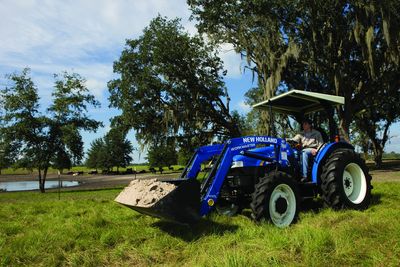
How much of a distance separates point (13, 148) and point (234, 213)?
834 inches

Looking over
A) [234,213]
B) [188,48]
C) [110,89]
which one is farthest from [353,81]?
Result: [234,213]

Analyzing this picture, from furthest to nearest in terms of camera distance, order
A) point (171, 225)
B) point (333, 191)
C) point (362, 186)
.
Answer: point (362, 186) → point (333, 191) → point (171, 225)

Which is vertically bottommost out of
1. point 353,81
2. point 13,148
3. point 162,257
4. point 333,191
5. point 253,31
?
point 162,257

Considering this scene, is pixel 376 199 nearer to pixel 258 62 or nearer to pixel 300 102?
pixel 300 102

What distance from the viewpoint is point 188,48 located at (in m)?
26.3

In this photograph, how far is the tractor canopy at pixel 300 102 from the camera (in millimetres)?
8266

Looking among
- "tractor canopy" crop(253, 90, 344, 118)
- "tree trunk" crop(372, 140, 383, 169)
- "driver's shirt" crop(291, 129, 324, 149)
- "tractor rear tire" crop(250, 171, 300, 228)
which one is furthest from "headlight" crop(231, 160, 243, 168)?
"tree trunk" crop(372, 140, 383, 169)

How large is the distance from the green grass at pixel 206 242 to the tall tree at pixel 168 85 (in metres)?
19.3

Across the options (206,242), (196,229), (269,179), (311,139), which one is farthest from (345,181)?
(206,242)

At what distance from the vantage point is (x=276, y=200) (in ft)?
22.5

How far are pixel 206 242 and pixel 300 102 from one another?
4.40 metres

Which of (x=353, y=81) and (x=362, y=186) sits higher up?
(x=353, y=81)

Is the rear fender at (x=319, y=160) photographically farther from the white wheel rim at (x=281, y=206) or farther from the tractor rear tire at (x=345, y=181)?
the white wheel rim at (x=281, y=206)

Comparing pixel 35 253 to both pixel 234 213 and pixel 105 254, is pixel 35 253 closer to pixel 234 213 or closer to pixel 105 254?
pixel 105 254
